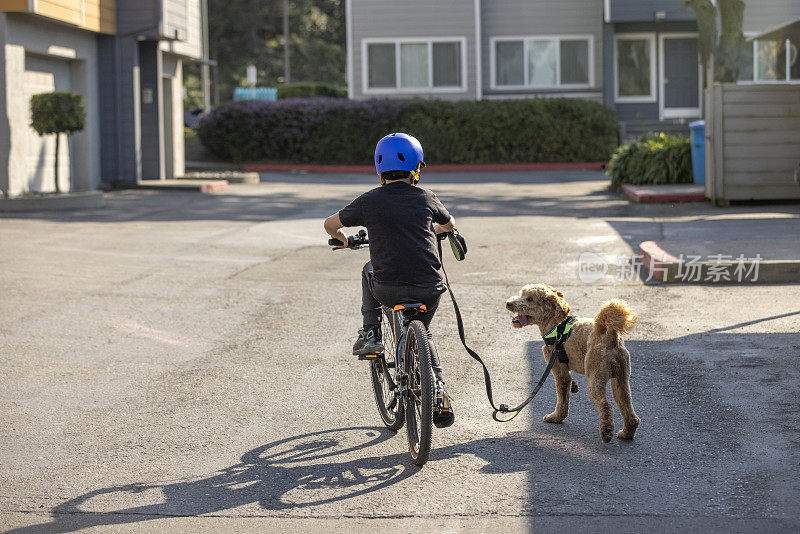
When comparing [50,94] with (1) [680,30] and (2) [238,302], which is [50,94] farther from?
(1) [680,30]

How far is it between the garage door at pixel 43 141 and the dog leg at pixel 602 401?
17040 mm

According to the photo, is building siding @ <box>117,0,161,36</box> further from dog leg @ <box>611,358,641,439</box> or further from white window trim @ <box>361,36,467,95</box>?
dog leg @ <box>611,358,641,439</box>

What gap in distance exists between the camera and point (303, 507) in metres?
4.95

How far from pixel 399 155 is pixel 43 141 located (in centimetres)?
1820

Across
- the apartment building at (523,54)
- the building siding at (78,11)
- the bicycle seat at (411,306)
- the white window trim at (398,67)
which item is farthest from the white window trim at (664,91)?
the bicycle seat at (411,306)

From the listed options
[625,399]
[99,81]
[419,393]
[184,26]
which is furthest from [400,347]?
[184,26]

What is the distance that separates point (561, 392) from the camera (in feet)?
20.3

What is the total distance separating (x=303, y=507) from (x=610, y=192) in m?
18.9

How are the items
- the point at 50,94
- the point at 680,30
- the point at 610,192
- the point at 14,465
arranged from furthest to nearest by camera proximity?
the point at 680,30 → the point at 610,192 → the point at 50,94 → the point at 14,465

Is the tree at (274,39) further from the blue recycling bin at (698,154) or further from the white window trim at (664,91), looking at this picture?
the blue recycling bin at (698,154)

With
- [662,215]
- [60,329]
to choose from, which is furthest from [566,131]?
[60,329]

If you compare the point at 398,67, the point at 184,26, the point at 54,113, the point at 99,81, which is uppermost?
the point at 184,26

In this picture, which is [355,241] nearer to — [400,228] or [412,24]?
[400,228]

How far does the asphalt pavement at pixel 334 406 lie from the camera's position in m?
4.91
